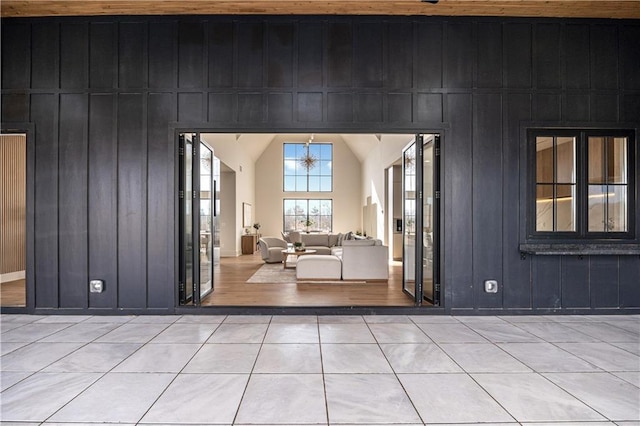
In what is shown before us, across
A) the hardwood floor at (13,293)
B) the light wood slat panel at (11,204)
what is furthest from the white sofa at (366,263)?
the light wood slat panel at (11,204)

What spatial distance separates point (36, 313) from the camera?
4.32m

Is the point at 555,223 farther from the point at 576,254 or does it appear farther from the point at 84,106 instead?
the point at 84,106

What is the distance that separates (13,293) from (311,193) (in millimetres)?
11086

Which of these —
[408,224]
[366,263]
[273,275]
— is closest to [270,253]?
[273,275]

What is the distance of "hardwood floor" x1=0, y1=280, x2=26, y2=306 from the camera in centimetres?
478

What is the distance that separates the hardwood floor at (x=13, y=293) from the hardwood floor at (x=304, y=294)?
2436mm

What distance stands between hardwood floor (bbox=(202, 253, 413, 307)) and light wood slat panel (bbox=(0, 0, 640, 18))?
141 inches

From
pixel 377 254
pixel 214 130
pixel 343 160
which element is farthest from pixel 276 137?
pixel 214 130

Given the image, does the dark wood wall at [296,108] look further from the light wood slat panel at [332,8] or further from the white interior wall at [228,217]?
the white interior wall at [228,217]

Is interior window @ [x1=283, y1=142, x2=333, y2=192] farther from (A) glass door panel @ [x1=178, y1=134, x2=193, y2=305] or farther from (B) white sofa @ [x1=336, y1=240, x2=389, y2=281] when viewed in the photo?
(A) glass door panel @ [x1=178, y1=134, x2=193, y2=305]

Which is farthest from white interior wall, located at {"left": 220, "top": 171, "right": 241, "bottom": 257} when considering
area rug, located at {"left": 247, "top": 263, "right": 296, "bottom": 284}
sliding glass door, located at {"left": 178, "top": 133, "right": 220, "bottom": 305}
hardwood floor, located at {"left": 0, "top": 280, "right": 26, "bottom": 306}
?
sliding glass door, located at {"left": 178, "top": 133, "right": 220, "bottom": 305}

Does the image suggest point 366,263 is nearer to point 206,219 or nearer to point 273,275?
point 273,275

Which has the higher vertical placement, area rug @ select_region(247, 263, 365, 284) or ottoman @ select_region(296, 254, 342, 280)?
ottoman @ select_region(296, 254, 342, 280)

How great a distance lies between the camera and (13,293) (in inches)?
212
